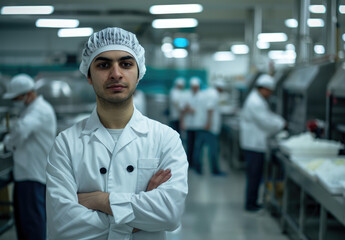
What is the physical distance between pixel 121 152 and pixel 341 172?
1.48m

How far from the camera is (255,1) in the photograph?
6332 mm

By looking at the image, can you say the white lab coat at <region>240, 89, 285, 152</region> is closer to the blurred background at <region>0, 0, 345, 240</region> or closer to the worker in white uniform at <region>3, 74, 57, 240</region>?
the blurred background at <region>0, 0, 345, 240</region>

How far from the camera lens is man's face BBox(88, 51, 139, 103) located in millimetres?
1247

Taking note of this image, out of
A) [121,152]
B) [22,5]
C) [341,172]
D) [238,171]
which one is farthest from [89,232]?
[238,171]

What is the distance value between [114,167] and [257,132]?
9.24 feet

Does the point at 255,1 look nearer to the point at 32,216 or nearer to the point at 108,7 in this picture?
the point at 108,7

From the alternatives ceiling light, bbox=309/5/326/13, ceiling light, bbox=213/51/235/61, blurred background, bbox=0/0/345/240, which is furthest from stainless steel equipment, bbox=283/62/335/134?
ceiling light, bbox=213/51/235/61

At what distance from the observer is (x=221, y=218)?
376cm

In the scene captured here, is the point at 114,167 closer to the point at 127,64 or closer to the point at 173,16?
the point at 127,64

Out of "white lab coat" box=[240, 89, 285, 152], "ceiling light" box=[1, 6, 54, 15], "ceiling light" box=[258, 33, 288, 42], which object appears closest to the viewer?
"white lab coat" box=[240, 89, 285, 152]

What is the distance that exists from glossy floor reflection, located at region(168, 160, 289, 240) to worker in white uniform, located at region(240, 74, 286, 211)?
25 centimetres

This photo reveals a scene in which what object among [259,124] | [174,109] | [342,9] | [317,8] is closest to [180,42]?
[174,109]

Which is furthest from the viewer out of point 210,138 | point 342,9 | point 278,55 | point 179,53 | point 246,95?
point 278,55

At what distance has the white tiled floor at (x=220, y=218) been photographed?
3.28 metres
